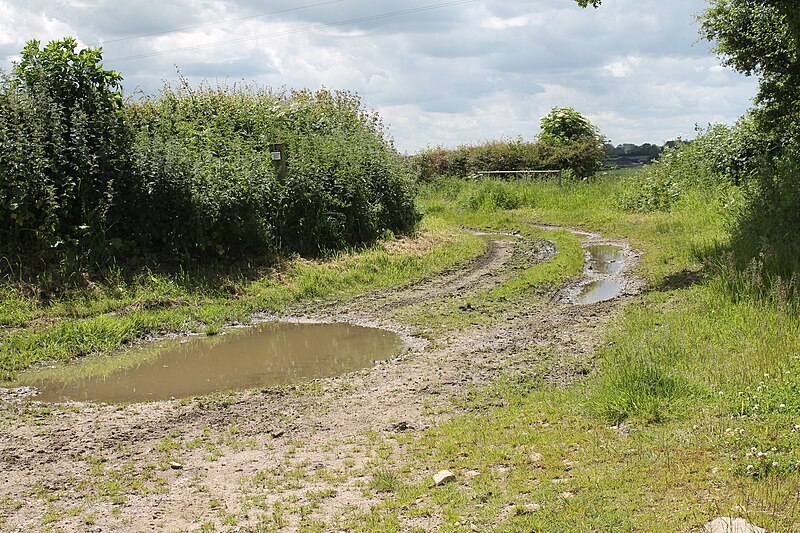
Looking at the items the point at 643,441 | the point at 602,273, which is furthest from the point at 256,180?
the point at 643,441

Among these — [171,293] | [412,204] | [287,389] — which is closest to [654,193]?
[412,204]

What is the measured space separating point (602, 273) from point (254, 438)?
10059mm

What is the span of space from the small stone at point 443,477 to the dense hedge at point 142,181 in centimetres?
850

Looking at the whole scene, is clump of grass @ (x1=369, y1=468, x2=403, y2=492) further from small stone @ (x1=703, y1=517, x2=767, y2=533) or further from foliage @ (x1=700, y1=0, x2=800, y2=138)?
foliage @ (x1=700, y1=0, x2=800, y2=138)

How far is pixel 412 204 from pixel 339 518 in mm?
14199

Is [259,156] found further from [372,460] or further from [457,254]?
[372,460]

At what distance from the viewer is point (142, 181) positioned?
1314 centimetres

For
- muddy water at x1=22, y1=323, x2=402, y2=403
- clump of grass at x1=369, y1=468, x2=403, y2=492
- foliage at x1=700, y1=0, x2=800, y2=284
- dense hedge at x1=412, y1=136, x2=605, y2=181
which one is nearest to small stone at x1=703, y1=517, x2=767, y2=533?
clump of grass at x1=369, y1=468, x2=403, y2=492

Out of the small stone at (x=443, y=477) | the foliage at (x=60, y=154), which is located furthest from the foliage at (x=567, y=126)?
the small stone at (x=443, y=477)

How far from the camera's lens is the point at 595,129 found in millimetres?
39375

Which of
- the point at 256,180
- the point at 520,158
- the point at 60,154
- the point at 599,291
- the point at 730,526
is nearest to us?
the point at 730,526

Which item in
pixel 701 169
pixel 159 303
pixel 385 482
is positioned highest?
pixel 701 169

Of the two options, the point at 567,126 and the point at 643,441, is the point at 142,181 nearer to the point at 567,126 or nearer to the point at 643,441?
the point at 643,441

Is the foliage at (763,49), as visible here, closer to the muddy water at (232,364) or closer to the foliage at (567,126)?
the muddy water at (232,364)
